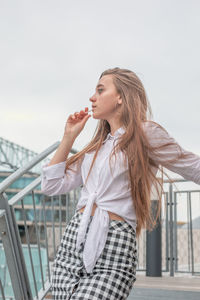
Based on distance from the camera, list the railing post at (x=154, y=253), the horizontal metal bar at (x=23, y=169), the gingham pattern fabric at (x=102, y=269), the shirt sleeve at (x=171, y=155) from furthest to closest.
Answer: the railing post at (x=154, y=253)
the horizontal metal bar at (x=23, y=169)
the shirt sleeve at (x=171, y=155)
the gingham pattern fabric at (x=102, y=269)

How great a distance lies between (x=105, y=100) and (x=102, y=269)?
0.61 metres

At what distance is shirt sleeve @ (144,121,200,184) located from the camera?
4.61ft

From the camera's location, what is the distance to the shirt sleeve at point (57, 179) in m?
1.55

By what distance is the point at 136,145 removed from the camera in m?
1.43

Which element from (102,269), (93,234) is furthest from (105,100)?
(102,269)

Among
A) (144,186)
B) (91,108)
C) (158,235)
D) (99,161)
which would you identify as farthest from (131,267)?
(158,235)

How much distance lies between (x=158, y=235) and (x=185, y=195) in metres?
0.60

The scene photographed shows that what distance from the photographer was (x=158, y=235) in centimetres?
467

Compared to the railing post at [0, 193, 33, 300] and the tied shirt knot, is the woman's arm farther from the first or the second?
the railing post at [0, 193, 33, 300]

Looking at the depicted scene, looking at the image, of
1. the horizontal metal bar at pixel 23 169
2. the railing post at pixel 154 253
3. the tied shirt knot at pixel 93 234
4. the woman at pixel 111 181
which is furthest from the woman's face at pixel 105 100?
the railing post at pixel 154 253

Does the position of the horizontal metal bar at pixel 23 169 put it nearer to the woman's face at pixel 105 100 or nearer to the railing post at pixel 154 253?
the woman's face at pixel 105 100

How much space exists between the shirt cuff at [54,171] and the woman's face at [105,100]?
0.75 feet

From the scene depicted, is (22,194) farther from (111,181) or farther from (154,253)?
(154,253)

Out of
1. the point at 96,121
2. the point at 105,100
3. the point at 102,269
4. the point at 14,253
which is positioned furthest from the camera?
the point at 14,253
